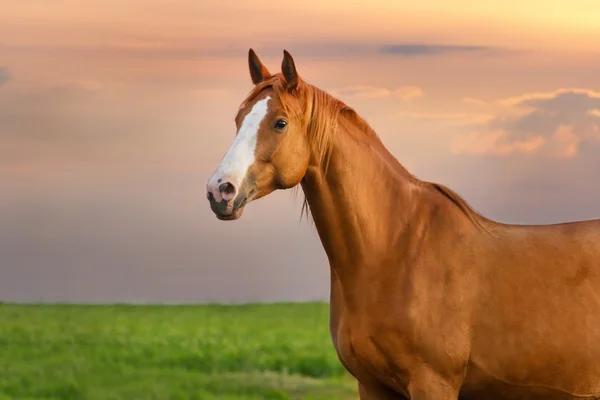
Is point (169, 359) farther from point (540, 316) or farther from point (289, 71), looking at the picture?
point (289, 71)

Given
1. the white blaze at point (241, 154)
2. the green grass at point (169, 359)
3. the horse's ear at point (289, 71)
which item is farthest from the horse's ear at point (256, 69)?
the green grass at point (169, 359)

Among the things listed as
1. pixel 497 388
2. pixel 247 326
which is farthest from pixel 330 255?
pixel 247 326

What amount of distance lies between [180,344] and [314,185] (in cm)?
806

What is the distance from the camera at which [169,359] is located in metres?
12.3

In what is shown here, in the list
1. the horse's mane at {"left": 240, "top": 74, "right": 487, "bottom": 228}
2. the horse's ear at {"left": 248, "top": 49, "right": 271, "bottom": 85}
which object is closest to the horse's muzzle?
the horse's mane at {"left": 240, "top": 74, "right": 487, "bottom": 228}

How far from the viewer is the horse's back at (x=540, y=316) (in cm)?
595

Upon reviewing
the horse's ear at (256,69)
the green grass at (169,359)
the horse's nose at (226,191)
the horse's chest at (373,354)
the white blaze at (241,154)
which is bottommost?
the green grass at (169,359)

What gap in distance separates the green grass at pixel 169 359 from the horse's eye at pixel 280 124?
17.2ft

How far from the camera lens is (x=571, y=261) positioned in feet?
20.8

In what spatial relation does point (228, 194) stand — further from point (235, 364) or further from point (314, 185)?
point (235, 364)

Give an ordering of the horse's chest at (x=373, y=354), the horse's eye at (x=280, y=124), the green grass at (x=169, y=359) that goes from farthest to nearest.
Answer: the green grass at (x=169, y=359) < the horse's chest at (x=373, y=354) < the horse's eye at (x=280, y=124)

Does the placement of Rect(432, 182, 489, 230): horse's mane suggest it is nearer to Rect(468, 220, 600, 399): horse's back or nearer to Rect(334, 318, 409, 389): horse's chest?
Rect(468, 220, 600, 399): horse's back

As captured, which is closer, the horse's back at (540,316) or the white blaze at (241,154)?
the white blaze at (241,154)

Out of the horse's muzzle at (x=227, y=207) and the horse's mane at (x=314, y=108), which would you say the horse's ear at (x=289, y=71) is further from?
the horse's muzzle at (x=227, y=207)
